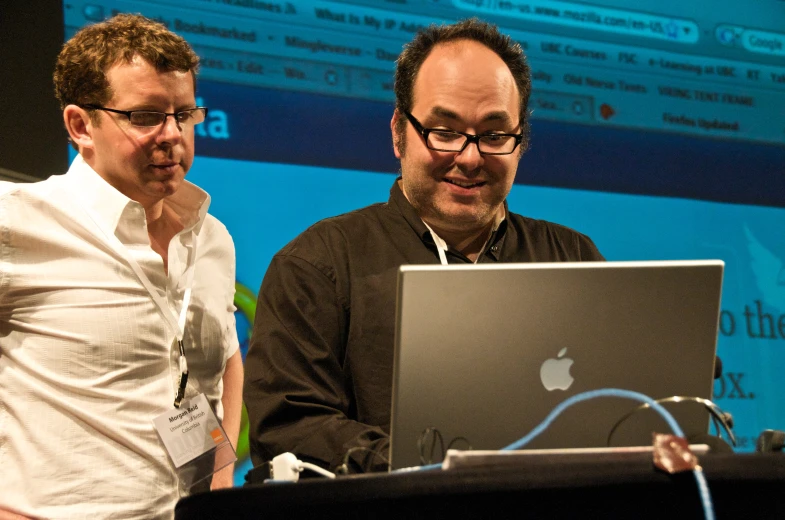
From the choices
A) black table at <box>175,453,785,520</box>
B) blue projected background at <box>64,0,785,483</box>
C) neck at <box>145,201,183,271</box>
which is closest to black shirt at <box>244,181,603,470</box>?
neck at <box>145,201,183,271</box>

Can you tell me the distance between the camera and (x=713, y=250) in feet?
11.1

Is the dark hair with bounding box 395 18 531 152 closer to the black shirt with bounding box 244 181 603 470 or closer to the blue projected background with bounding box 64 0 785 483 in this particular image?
the black shirt with bounding box 244 181 603 470

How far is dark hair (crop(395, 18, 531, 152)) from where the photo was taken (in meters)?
1.85

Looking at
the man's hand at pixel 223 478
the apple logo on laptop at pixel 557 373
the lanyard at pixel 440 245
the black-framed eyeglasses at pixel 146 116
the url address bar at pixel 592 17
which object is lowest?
the man's hand at pixel 223 478

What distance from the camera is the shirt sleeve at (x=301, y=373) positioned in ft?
4.72

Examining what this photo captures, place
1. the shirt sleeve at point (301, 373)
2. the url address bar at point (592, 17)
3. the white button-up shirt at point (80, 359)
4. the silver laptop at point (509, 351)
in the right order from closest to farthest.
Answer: the silver laptop at point (509, 351) → the shirt sleeve at point (301, 373) → the white button-up shirt at point (80, 359) → the url address bar at point (592, 17)

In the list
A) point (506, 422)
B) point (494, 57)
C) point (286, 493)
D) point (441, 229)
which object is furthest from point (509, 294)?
point (494, 57)

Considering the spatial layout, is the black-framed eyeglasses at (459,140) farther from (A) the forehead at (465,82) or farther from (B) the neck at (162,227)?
(B) the neck at (162,227)

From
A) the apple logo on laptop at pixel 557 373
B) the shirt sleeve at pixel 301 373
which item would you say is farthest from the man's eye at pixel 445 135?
the apple logo on laptop at pixel 557 373

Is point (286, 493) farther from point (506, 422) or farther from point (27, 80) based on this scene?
point (27, 80)

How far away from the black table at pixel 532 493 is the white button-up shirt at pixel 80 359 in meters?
0.80

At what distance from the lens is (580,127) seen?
3223mm

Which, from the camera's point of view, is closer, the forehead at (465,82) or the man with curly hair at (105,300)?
the man with curly hair at (105,300)

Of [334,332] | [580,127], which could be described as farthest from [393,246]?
[580,127]
